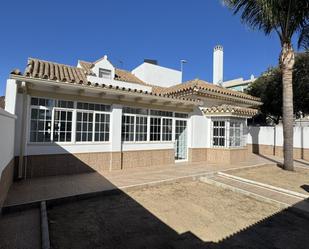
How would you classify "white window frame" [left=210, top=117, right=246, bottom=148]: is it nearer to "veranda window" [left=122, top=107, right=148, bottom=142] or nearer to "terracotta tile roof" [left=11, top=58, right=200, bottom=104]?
"terracotta tile roof" [left=11, top=58, right=200, bottom=104]

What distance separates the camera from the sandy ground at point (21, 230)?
4070 mm

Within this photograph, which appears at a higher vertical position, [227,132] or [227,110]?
[227,110]

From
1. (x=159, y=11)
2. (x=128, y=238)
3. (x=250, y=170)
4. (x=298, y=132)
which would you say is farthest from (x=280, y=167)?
(x=159, y=11)

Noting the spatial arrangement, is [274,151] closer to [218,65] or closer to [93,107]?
[218,65]

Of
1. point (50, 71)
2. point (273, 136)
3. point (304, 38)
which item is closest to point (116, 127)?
point (50, 71)

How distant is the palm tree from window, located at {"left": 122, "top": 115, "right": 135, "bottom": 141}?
831 cm

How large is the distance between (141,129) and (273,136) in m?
13.0

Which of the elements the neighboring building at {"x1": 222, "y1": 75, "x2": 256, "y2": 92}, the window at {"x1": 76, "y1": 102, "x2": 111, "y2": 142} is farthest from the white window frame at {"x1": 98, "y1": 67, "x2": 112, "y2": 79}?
the neighboring building at {"x1": 222, "y1": 75, "x2": 256, "y2": 92}

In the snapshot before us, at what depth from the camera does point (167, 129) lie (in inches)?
488

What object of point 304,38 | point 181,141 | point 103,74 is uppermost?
point 304,38

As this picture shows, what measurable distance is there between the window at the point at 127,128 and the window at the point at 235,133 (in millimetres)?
6777

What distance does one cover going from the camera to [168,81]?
25953 millimetres

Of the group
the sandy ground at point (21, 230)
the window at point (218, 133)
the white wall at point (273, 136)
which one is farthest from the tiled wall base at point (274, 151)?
the sandy ground at point (21, 230)

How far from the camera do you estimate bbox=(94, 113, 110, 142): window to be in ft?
32.3
